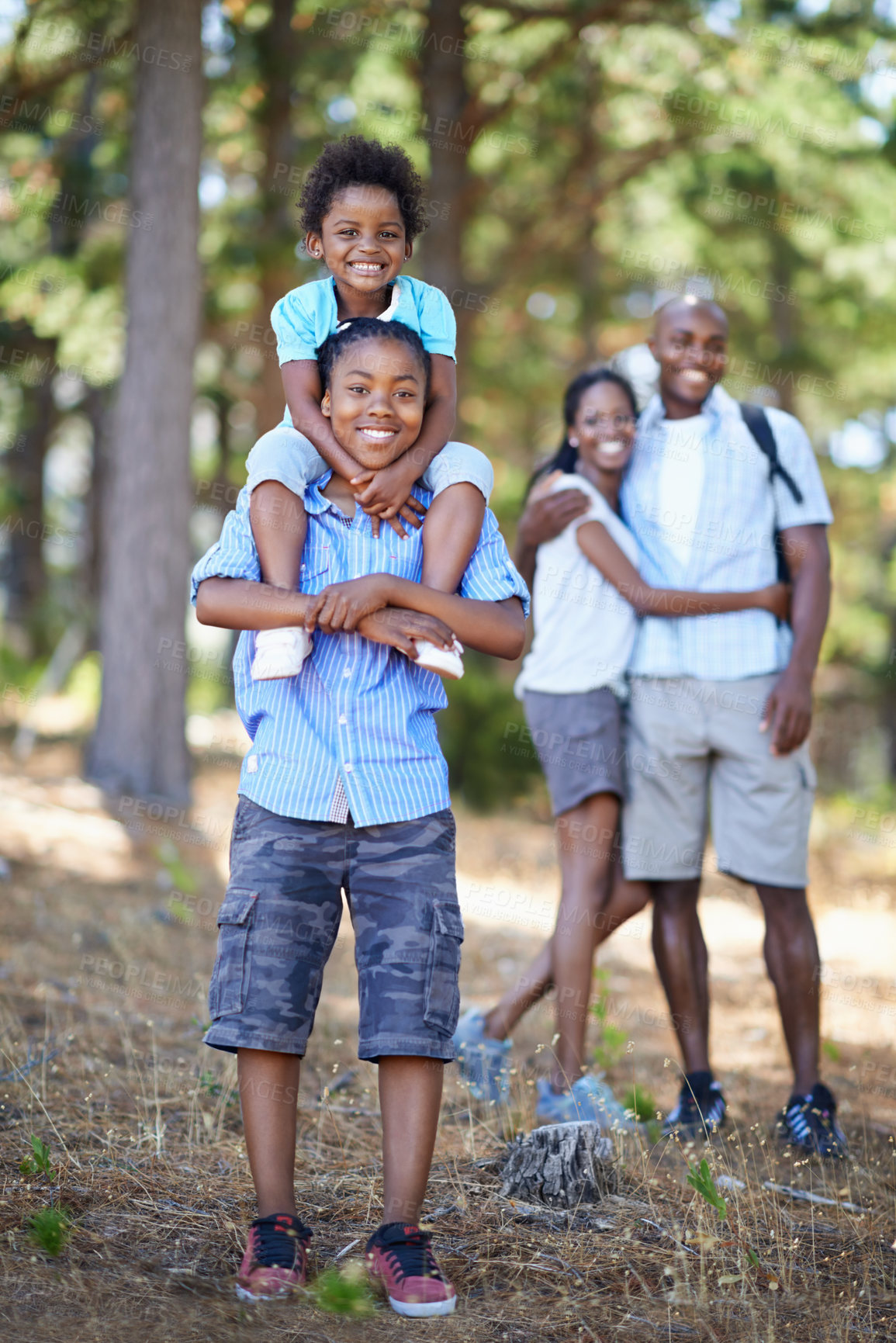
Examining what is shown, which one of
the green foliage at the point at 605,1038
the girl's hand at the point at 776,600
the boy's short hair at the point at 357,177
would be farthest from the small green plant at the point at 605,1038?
the boy's short hair at the point at 357,177

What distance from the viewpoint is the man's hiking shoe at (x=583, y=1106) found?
3646 mm

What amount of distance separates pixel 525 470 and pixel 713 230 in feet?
18.3

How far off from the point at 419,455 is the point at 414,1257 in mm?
1693

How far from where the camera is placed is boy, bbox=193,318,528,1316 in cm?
252

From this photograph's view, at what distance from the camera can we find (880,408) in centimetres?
1689

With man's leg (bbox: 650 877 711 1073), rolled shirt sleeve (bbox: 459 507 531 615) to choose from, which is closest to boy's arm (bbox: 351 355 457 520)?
rolled shirt sleeve (bbox: 459 507 531 615)

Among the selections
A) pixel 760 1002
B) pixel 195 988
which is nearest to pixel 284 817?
pixel 195 988

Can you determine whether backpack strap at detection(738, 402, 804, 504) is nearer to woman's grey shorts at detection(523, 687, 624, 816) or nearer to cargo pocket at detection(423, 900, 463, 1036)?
woman's grey shorts at detection(523, 687, 624, 816)

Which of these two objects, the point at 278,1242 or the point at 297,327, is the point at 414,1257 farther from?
the point at 297,327

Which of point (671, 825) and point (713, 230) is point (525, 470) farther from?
point (671, 825)

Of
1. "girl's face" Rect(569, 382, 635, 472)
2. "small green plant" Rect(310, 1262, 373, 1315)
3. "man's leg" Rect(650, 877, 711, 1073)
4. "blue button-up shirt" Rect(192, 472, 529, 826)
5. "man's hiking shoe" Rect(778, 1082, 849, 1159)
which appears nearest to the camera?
"small green plant" Rect(310, 1262, 373, 1315)

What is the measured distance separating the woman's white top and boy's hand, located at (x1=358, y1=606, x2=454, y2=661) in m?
1.44

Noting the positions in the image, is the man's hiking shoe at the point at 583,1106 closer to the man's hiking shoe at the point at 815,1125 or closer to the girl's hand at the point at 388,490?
the man's hiking shoe at the point at 815,1125

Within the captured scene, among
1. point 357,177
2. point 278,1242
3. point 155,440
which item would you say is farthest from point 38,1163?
point 155,440
